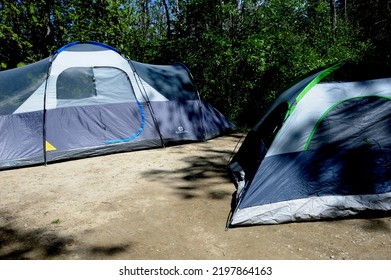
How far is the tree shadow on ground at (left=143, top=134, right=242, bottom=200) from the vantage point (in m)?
4.52

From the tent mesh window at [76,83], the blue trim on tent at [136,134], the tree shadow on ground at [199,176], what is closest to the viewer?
the tree shadow on ground at [199,176]

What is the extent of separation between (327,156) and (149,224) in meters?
2.19

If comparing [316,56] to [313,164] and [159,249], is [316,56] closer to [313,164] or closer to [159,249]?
[313,164]

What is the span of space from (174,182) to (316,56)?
19.7 ft

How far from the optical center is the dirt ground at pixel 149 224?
118 inches

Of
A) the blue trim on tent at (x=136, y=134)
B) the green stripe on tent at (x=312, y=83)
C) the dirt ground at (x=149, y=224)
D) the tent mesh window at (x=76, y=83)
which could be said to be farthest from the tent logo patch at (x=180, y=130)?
the green stripe on tent at (x=312, y=83)

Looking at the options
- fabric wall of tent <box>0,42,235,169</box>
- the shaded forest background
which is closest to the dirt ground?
fabric wall of tent <box>0,42,235,169</box>

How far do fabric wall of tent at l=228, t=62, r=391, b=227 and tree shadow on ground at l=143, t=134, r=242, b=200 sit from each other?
0.98m

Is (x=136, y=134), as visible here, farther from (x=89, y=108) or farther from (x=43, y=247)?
(x=43, y=247)

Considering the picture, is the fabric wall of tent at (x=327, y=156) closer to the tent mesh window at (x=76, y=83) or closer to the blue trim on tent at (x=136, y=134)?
the blue trim on tent at (x=136, y=134)

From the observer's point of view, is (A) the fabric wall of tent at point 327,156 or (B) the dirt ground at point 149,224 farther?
(A) the fabric wall of tent at point 327,156

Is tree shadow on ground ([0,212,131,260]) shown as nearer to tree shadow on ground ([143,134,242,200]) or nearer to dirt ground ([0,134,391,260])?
dirt ground ([0,134,391,260])

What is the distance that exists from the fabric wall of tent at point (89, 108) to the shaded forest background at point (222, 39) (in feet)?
6.75
